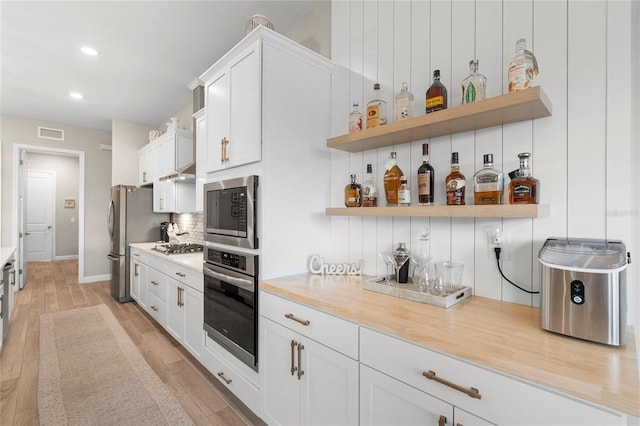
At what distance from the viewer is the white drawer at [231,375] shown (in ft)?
6.22

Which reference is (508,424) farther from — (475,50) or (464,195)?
(475,50)

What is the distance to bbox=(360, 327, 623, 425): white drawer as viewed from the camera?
2.59 ft

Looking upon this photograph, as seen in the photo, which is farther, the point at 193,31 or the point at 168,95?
the point at 168,95

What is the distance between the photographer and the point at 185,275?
273 centimetres

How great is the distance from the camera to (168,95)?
4336mm

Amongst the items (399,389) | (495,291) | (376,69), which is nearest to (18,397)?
(399,389)

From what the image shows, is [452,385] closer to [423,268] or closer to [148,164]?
[423,268]

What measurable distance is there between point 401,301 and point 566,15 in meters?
1.43

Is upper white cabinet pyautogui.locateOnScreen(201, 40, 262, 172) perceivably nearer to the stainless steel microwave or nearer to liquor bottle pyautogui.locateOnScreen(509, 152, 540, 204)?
the stainless steel microwave

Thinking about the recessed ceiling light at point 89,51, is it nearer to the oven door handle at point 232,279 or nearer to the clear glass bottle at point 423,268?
the oven door handle at point 232,279

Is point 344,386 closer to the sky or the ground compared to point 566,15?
closer to the ground

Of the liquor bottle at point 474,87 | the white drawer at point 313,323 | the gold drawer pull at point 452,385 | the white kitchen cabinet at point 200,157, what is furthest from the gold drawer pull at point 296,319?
the white kitchen cabinet at point 200,157

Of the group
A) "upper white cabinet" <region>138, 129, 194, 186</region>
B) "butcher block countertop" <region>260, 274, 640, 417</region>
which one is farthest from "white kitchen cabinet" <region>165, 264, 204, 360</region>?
"upper white cabinet" <region>138, 129, 194, 186</region>

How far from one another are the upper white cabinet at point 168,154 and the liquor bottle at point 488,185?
339 centimetres
